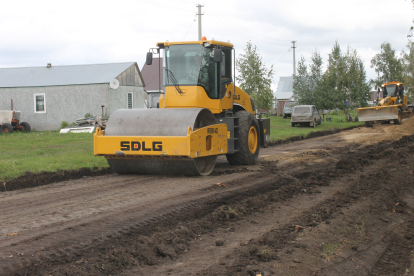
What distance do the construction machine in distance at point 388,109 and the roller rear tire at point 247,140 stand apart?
19968mm

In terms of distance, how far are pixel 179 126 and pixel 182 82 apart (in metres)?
1.79

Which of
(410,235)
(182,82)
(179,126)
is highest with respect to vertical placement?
(182,82)

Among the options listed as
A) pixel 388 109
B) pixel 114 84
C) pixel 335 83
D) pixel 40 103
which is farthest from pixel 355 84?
pixel 40 103

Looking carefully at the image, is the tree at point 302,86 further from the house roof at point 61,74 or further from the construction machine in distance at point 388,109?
the house roof at point 61,74

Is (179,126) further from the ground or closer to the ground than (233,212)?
further from the ground

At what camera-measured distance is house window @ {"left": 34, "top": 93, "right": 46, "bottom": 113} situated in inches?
1220

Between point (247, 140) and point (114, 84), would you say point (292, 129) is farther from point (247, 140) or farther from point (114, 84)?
point (247, 140)

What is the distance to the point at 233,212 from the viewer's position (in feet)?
20.7

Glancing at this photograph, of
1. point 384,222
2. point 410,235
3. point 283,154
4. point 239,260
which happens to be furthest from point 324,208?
point 283,154

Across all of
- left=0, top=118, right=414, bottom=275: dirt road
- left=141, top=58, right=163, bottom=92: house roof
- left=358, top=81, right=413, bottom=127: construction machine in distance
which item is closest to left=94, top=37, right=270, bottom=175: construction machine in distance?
left=0, top=118, right=414, bottom=275: dirt road

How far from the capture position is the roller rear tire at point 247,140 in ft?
36.3

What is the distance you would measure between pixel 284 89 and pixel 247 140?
198 ft

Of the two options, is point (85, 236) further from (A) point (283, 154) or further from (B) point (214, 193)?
(A) point (283, 154)

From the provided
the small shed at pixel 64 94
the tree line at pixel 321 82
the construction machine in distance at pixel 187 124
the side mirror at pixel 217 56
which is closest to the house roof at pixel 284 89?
the tree line at pixel 321 82
